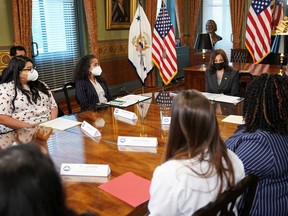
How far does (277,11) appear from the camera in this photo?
6918mm

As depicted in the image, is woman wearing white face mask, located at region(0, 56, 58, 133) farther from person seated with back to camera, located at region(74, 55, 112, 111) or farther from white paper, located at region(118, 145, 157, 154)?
white paper, located at region(118, 145, 157, 154)

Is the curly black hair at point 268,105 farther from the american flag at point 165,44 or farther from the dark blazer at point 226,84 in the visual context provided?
the american flag at point 165,44

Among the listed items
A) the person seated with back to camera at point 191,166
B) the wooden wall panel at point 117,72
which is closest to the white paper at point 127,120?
the person seated with back to camera at point 191,166

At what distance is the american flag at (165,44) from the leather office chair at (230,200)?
12.7 ft

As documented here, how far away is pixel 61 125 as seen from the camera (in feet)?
7.93

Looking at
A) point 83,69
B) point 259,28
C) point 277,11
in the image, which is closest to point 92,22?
point 83,69

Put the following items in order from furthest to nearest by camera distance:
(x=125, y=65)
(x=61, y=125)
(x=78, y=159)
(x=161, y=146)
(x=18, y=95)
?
(x=125, y=65), (x=18, y=95), (x=61, y=125), (x=161, y=146), (x=78, y=159)

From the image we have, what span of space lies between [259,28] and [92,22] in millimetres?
2694

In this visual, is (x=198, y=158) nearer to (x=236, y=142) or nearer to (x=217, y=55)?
(x=236, y=142)

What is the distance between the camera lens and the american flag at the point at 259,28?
179 inches

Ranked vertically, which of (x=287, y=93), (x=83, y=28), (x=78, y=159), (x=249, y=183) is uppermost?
(x=83, y=28)

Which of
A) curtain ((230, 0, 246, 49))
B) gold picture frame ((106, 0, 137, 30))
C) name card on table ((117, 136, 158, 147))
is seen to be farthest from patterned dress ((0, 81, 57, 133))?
curtain ((230, 0, 246, 49))

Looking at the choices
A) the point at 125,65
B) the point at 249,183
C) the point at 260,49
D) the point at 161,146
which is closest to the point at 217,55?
the point at 260,49

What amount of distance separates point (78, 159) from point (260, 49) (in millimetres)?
3771
